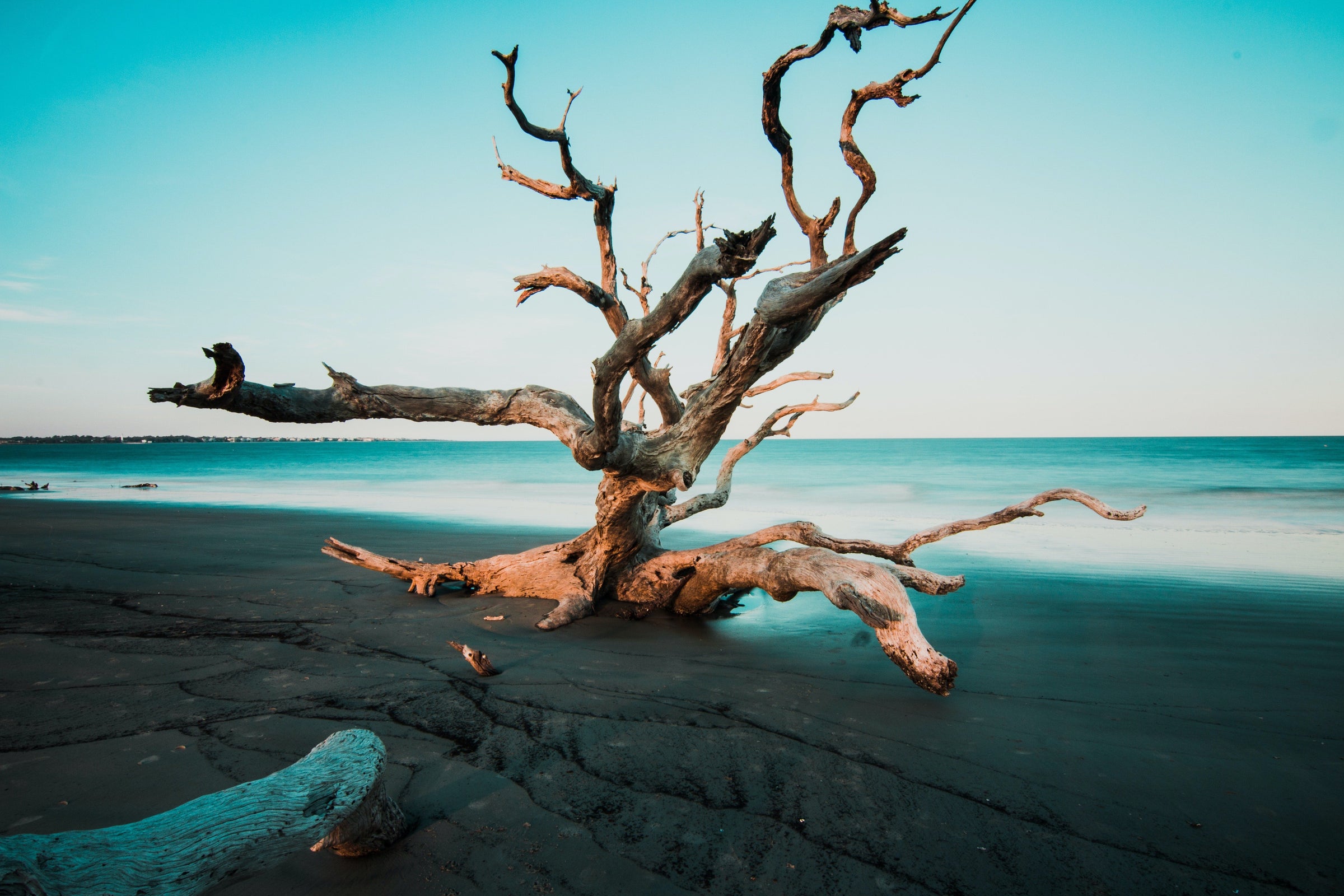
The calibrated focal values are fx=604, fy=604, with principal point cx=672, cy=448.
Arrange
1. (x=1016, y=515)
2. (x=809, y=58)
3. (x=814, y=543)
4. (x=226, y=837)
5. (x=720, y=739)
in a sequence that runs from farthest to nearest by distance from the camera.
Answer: (x=814, y=543)
(x=1016, y=515)
(x=809, y=58)
(x=720, y=739)
(x=226, y=837)

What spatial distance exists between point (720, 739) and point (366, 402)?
3.13 metres

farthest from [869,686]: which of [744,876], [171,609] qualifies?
[171,609]

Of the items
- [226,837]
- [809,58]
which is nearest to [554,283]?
[809,58]

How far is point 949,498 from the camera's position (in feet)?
60.2

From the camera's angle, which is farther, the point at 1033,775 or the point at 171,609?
the point at 171,609

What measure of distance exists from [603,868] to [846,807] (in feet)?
3.53

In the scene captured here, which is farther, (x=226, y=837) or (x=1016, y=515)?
(x=1016, y=515)

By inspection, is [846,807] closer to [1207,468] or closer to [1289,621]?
[1289,621]

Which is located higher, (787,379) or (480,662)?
(787,379)

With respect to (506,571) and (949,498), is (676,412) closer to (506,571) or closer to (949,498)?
(506,571)

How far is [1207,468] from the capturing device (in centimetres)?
3078

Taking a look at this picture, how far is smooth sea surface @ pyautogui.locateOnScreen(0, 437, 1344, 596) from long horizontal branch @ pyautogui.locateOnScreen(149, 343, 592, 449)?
20.1 ft

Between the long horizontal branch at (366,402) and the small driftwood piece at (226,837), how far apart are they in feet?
6.49

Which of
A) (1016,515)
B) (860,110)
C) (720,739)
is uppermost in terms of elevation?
(860,110)
